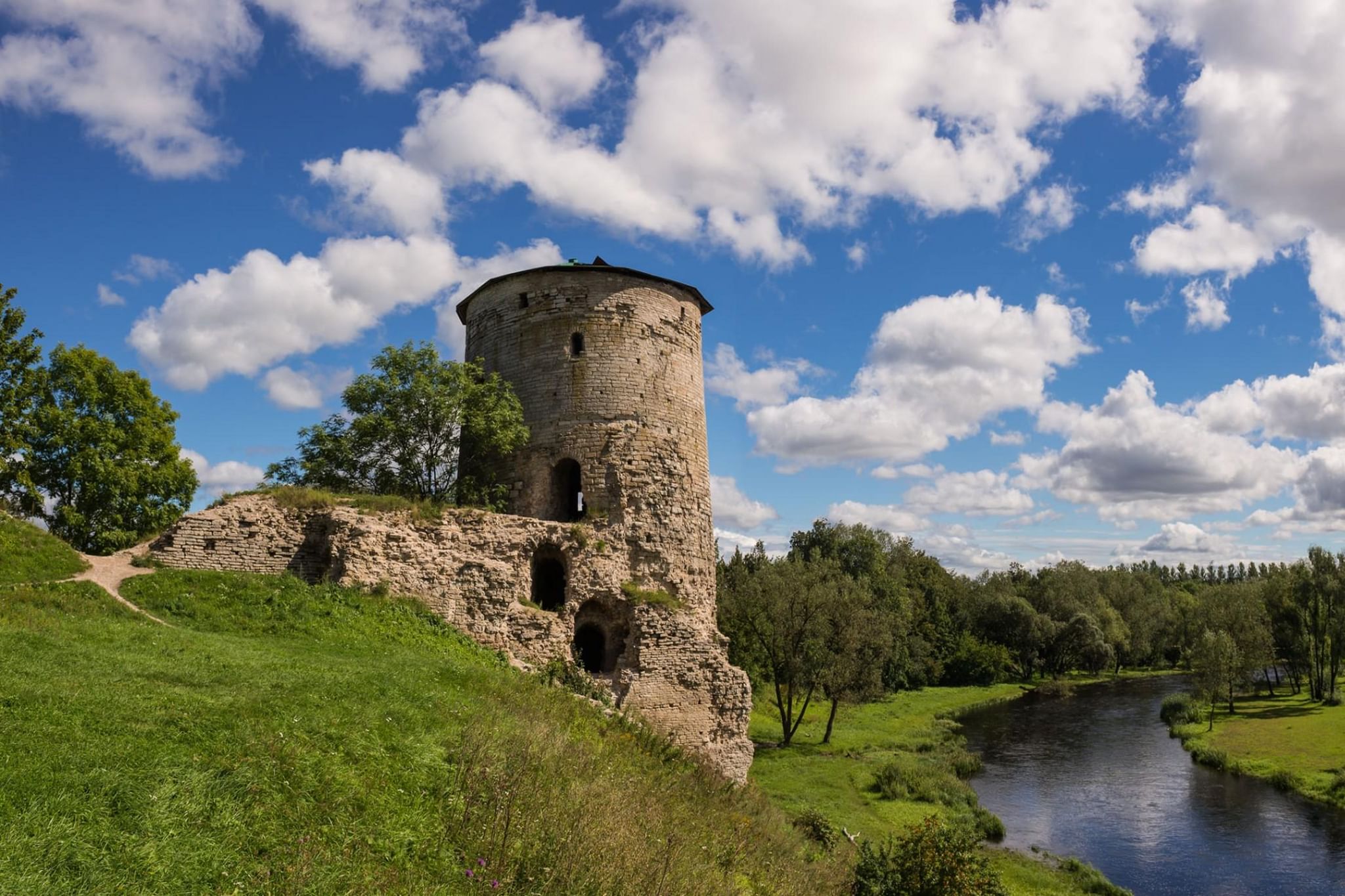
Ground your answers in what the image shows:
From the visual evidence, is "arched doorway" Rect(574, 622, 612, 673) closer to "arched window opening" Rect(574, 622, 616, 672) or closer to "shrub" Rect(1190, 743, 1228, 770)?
"arched window opening" Rect(574, 622, 616, 672)

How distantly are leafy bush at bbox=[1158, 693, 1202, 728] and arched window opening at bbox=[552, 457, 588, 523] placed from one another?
29915mm

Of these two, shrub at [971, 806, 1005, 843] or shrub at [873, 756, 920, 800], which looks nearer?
shrub at [971, 806, 1005, 843]

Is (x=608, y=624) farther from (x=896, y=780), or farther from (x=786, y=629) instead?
(x=786, y=629)

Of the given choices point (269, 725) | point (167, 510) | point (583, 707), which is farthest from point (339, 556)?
point (167, 510)

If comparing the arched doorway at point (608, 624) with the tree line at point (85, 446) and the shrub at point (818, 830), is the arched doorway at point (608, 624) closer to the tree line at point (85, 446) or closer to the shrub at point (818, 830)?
the shrub at point (818, 830)

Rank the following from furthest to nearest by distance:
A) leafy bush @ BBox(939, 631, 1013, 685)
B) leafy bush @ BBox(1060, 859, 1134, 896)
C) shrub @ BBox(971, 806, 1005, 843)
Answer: leafy bush @ BBox(939, 631, 1013, 685) < shrub @ BBox(971, 806, 1005, 843) < leafy bush @ BBox(1060, 859, 1134, 896)

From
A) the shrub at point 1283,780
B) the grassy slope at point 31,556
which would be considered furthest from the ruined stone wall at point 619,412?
the shrub at point 1283,780

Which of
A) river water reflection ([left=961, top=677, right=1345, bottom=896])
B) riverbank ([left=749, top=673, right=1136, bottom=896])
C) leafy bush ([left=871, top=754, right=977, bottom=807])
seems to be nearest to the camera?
riverbank ([left=749, top=673, right=1136, bottom=896])

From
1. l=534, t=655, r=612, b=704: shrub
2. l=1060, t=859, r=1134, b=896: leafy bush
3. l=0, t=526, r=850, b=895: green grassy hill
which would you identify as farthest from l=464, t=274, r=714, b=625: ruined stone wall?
l=1060, t=859, r=1134, b=896: leafy bush

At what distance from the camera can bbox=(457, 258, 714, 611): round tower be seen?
58.1ft

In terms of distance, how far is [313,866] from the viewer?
528 cm

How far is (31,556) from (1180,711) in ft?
138

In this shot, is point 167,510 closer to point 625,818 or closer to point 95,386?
point 95,386

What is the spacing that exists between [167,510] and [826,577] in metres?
25.6
